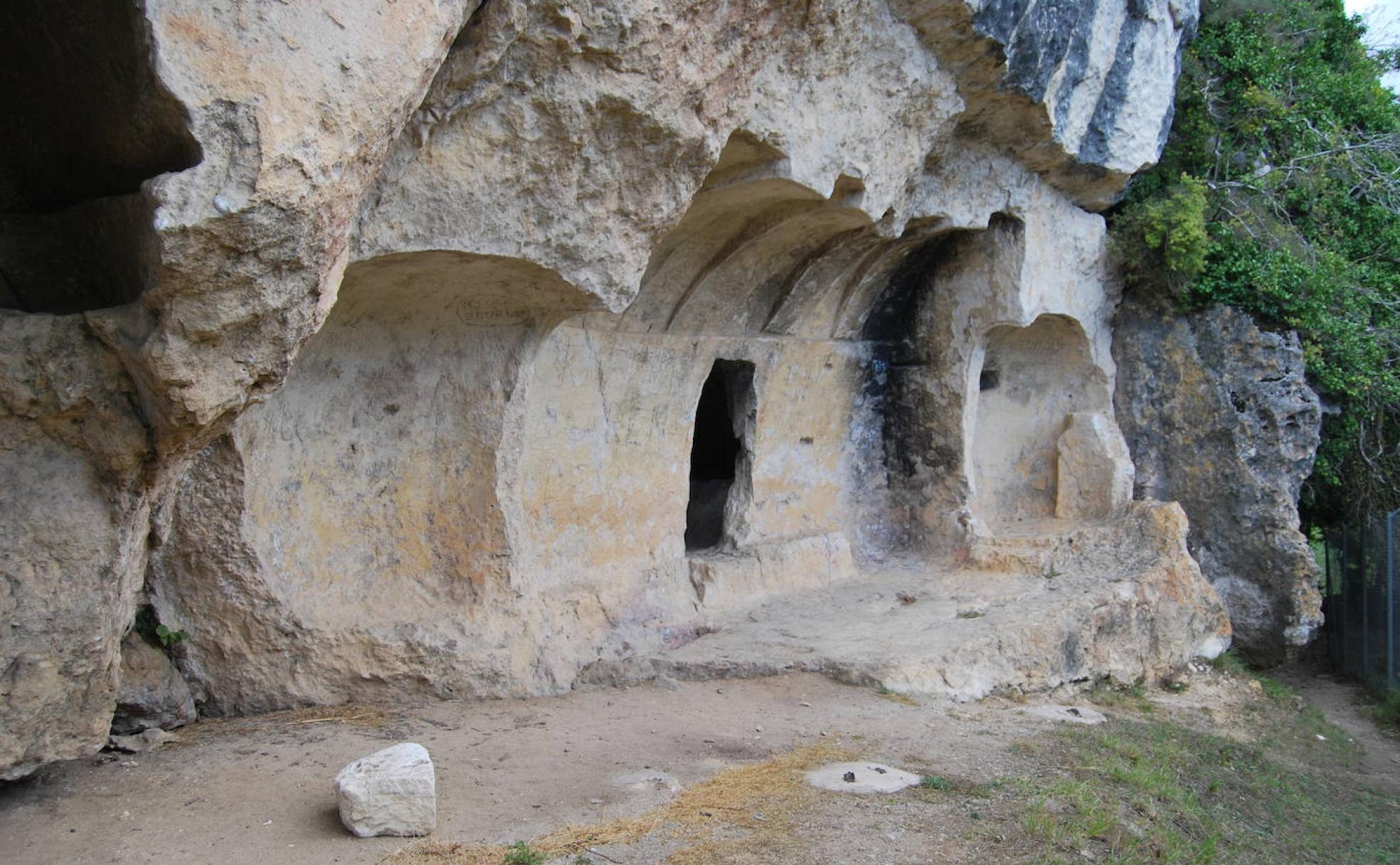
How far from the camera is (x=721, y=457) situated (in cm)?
1040

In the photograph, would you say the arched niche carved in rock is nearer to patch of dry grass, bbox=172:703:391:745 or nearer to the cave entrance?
the cave entrance

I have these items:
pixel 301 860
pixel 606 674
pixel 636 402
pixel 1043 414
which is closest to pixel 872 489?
pixel 1043 414

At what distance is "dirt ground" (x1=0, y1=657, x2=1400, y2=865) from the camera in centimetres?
341

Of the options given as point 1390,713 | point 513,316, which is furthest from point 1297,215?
point 513,316

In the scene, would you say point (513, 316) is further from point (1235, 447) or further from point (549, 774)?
point (1235, 447)

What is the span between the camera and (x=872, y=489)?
28.5ft

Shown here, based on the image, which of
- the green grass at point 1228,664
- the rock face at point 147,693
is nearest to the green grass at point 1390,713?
the green grass at point 1228,664

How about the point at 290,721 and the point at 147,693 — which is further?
the point at 290,721

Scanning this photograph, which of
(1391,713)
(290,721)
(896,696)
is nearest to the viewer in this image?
(290,721)

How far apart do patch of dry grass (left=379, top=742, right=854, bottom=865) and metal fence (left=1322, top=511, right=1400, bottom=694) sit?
623 centimetres

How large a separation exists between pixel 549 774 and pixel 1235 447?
20.9ft

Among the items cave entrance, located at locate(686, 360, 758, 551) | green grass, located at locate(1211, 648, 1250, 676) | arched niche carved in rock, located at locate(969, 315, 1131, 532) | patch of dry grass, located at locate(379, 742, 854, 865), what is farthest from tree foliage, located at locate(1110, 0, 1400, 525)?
patch of dry grass, located at locate(379, 742, 854, 865)

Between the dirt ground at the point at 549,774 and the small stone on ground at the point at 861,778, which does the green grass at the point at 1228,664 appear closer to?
the dirt ground at the point at 549,774

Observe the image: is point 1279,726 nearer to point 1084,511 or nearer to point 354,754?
point 1084,511
